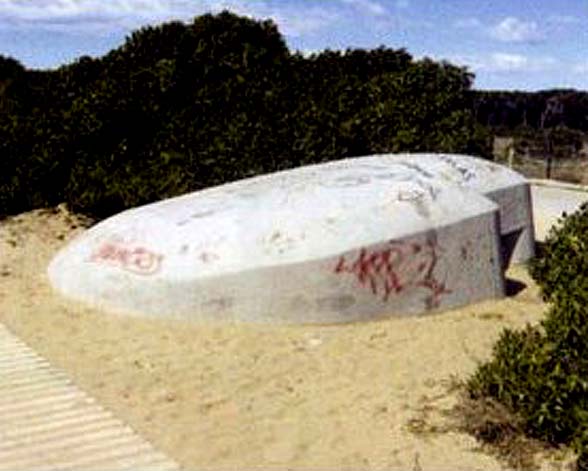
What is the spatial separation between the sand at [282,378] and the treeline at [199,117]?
19.5ft

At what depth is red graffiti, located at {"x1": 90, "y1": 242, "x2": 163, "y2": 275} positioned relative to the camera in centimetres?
1382

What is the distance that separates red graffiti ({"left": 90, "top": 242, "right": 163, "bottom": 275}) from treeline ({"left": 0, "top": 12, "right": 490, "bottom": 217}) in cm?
543

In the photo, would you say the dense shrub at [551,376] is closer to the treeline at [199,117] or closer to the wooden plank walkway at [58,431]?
the wooden plank walkway at [58,431]

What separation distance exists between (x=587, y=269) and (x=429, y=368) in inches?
85.2

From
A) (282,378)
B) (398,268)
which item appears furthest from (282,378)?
(398,268)

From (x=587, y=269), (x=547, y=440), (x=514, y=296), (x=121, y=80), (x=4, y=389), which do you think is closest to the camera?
(x=547, y=440)

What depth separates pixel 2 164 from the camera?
872 inches

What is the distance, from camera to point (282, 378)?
1169 centimetres

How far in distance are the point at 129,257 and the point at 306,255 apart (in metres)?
2.55

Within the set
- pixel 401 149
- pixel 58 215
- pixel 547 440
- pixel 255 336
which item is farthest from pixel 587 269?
pixel 58 215

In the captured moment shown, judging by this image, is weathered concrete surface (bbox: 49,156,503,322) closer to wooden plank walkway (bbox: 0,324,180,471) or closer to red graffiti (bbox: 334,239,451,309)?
red graffiti (bbox: 334,239,451,309)

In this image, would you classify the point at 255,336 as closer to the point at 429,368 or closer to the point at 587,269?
the point at 429,368

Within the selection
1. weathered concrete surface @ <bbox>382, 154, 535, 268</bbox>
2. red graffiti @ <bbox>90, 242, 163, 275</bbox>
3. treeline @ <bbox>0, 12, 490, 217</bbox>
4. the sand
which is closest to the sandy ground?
the sand

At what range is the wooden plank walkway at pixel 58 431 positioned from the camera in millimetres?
9266
